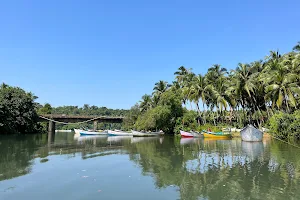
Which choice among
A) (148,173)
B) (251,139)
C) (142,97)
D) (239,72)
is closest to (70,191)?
(148,173)

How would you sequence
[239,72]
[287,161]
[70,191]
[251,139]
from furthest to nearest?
[239,72] → [251,139] → [287,161] → [70,191]

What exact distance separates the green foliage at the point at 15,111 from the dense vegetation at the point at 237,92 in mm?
22684

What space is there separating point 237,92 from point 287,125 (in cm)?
1320

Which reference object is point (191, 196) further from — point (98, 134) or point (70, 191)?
point (98, 134)

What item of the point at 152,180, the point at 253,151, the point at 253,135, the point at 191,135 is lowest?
the point at 152,180

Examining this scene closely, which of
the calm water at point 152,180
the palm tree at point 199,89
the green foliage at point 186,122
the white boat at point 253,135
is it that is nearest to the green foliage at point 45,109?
the green foliage at point 186,122

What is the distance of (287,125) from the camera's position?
26234 millimetres

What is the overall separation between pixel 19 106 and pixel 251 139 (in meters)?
42.3

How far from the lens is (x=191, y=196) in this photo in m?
7.67

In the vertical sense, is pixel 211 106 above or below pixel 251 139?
above

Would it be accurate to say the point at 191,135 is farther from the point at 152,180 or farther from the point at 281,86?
the point at 152,180

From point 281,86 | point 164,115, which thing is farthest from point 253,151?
point 164,115

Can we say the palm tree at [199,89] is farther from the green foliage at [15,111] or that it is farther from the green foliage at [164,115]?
the green foliage at [15,111]

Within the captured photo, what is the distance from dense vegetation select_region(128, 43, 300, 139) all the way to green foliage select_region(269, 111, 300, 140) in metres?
3.29
